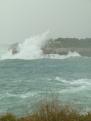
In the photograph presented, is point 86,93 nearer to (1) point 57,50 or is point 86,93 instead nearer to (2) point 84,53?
(2) point 84,53

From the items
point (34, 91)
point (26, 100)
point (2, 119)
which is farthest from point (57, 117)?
point (34, 91)

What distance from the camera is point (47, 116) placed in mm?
Answer: 9742

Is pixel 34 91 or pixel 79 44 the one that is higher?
pixel 79 44

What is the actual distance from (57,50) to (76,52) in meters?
7.14

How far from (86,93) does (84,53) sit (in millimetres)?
67963

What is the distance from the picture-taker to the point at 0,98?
26.5 meters

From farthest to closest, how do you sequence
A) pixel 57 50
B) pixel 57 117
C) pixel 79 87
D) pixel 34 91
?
pixel 57 50 < pixel 79 87 < pixel 34 91 < pixel 57 117

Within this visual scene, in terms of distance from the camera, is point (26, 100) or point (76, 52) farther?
point (76, 52)

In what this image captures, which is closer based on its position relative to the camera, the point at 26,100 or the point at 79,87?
the point at 26,100

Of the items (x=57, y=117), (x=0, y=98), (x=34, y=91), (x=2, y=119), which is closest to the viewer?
(x=57, y=117)

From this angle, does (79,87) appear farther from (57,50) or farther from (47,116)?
(57,50)

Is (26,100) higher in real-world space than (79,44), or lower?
lower

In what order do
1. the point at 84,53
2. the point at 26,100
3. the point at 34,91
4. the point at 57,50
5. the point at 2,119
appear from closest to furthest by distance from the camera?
the point at 2,119 → the point at 26,100 → the point at 34,91 → the point at 84,53 → the point at 57,50

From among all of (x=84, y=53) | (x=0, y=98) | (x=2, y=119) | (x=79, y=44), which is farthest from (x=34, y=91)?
(x=79, y=44)
